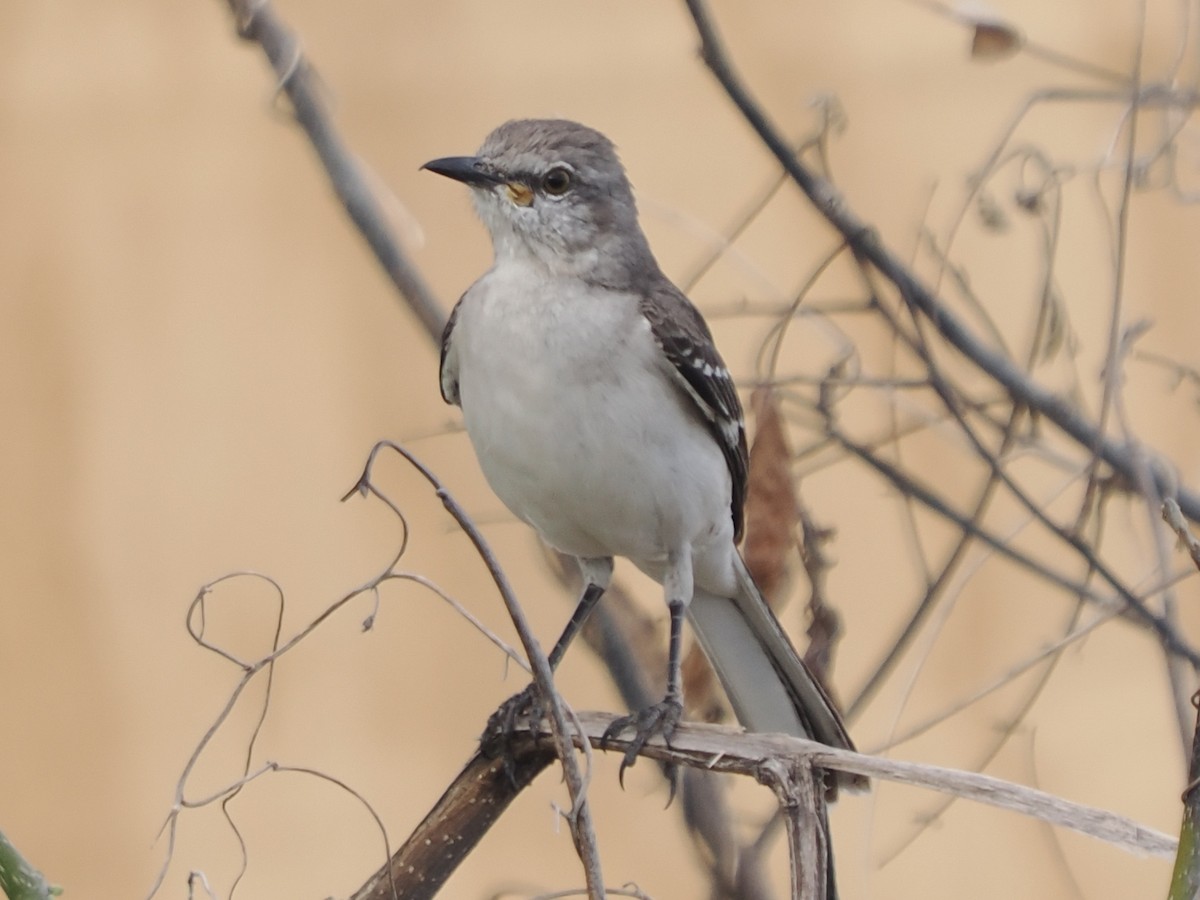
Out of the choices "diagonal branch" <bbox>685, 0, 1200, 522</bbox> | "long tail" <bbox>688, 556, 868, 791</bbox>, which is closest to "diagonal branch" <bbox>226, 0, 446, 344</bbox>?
"diagonal branch" <bbox>685, 0, 1200, 522</bbox>

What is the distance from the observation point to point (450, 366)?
2.58 metres

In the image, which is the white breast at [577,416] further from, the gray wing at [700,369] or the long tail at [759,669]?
the long tail at [759,669]

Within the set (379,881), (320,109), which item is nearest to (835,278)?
(320,109)

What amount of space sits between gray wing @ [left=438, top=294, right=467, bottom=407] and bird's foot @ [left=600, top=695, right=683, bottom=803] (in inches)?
28.4

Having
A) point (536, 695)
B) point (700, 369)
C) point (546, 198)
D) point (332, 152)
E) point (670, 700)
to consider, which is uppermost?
point (546, 198)

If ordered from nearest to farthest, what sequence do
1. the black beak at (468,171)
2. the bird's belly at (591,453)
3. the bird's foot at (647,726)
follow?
the bird's foot at (647,726) < the bird's belly at (591,453) < the black beak at (468,171)

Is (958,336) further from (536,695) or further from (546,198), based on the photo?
(536,695)

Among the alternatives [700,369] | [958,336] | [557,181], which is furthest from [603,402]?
[958,336]

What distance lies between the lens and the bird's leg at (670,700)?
5.98 feet

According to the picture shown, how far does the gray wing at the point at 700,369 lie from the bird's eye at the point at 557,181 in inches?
9.6

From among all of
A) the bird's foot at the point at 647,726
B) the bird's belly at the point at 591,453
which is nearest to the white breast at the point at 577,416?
the bird's belly at the point at 591,453

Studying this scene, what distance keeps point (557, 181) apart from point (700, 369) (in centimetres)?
44

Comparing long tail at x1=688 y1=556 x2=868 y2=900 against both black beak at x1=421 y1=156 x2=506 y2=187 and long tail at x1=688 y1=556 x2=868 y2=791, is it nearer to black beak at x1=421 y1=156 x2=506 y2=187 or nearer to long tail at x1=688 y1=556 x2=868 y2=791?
long tail at x1=688 y1=556 x2=868 y2=791

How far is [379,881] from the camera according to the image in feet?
5.24
